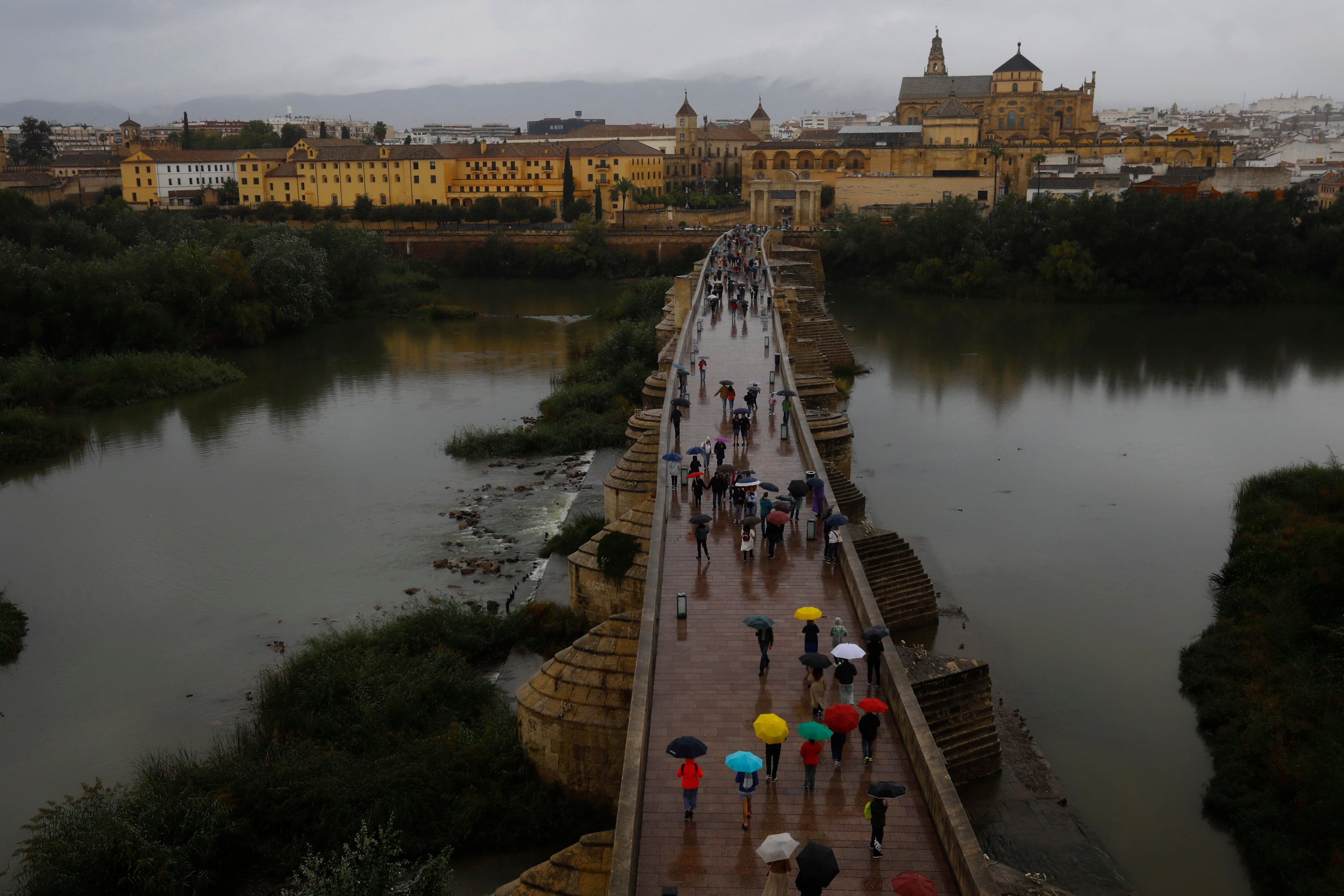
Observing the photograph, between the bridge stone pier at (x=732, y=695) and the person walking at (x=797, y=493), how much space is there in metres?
0.21

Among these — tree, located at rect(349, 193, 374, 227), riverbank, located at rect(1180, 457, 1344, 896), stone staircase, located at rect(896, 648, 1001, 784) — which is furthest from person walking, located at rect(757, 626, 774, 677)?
tree, located at rect(349, 193, 374, 227)

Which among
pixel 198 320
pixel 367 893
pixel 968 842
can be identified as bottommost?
pixel 367 893

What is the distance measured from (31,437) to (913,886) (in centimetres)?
2551

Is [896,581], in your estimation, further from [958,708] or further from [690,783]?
[690,783]

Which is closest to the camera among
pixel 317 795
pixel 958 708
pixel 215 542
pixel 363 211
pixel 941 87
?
pixel 317 795

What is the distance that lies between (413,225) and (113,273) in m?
34.3

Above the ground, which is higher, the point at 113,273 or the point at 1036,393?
the point at 113,273

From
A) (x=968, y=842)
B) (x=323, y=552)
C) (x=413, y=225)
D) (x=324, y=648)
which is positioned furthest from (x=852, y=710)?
(x=413, y=225)

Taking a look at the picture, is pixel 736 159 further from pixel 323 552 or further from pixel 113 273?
pixel 323 552

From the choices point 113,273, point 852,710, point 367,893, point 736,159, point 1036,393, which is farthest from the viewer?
point 736,159

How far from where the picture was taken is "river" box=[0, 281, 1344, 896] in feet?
44.0

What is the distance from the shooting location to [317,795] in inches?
436

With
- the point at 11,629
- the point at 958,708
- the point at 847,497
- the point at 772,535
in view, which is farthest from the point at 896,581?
the point at 11,629

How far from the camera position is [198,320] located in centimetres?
3853
